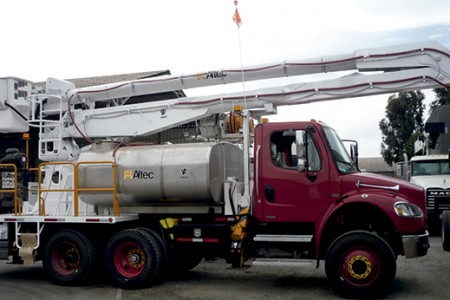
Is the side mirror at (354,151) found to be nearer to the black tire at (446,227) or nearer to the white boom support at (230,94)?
the white boom support at (230,94)

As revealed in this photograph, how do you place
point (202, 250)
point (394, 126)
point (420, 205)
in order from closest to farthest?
point (420, 205), point (202, 250), point (394, 126)

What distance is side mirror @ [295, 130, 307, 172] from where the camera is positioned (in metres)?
8.93

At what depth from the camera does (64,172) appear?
11.1m

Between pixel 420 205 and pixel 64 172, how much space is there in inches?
259

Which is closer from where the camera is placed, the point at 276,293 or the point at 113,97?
the point at 276,293

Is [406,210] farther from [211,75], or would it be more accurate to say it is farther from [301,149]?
[211,75]

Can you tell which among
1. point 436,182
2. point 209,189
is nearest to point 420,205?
point 209,189

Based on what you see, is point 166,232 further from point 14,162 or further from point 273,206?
point 14,162

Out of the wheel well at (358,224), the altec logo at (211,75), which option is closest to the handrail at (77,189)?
the altec logo at (211,75)

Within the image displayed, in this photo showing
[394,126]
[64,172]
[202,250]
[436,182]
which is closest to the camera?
[202,250]

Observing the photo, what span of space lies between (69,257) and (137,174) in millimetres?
2130

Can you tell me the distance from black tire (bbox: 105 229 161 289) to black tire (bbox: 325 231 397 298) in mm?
3034

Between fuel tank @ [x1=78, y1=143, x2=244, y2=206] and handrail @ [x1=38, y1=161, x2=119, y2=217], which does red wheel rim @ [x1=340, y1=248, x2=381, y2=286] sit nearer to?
A: fuel tank @ [x1=78, y1=143, x2=244, y2=206]

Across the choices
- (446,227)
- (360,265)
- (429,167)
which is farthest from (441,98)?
(360,265)
